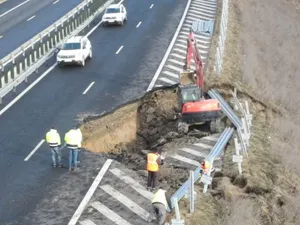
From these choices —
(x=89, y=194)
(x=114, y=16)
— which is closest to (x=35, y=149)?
(x=89, y=194)

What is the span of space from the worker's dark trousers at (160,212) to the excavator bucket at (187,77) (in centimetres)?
1206

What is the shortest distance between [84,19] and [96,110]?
751 inches

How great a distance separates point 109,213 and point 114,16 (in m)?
28.4

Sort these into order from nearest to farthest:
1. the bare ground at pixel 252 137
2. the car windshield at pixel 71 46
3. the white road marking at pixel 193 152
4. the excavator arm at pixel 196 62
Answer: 1. the bare ground at pixel 252 137
2. the white road marking at pixel 193 152
3. the excavator arm at pixel 196 62
4. the car windshield at pixel 71 46

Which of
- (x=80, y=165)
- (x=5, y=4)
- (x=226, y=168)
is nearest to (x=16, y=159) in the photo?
(x=80, y=165)

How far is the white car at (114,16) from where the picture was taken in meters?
45.8

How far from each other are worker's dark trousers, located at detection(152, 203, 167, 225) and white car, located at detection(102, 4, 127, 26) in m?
29.5

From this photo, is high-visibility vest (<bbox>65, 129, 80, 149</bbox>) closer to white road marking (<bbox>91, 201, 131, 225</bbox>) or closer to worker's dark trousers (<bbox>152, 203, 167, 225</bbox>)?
white road marking (<bbox>91, 201, 131, 225</bbox>)

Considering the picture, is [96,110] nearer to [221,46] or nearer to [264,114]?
[264,114]

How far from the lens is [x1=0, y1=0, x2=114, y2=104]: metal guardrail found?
32.8 meters

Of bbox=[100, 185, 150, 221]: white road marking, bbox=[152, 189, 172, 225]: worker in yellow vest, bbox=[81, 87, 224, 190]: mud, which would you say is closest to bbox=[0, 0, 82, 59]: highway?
bbox=[81, 87, 224, 190]: mud

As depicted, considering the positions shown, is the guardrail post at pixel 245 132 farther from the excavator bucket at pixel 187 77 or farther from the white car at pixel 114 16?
the white car at pixel 114 16

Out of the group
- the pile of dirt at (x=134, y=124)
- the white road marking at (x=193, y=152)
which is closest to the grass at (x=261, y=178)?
the white road marking at (x=193, y=152)

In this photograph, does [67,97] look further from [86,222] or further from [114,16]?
[114,16]
